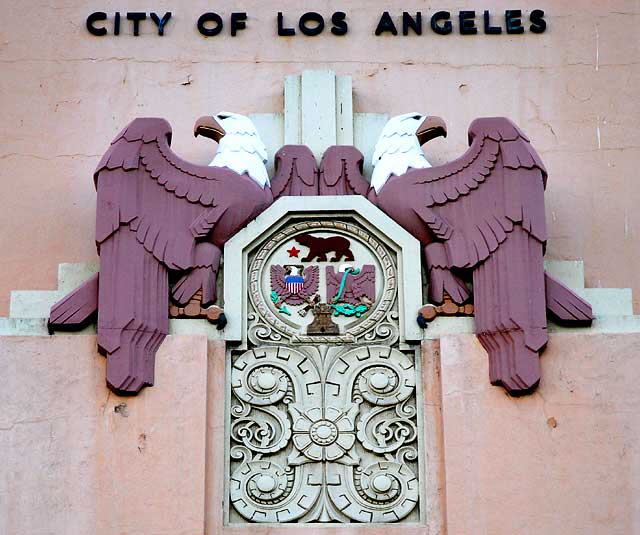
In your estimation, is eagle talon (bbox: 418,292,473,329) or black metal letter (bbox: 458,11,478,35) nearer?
eagle talon (bbox: 418,292,473,329)

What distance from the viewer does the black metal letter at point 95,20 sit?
466 inches

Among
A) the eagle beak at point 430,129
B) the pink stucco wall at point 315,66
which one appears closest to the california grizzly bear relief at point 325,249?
the eagle beak at point 430,129

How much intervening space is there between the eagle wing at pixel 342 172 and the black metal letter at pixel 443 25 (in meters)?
1.36

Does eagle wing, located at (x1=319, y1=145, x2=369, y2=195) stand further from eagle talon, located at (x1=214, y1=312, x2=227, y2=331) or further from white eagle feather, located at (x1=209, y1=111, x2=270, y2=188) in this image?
eagle talon, located at (x1=214, y1=312, x2=227, y2=331)

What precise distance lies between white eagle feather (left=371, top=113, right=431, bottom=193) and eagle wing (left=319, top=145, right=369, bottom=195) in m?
0.10

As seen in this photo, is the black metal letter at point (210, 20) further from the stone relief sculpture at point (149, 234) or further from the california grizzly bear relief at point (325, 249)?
the california grizzly bear relief at point (325, 249)

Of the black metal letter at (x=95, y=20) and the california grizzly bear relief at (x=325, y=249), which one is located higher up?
the black metal letter at (x=95, y=20)

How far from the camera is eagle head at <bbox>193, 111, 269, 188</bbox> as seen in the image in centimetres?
1070

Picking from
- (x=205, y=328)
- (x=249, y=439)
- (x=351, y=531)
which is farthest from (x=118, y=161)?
(x=351, y=531)

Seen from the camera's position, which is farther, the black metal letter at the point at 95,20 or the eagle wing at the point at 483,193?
the black metal letter at the point at 95,20

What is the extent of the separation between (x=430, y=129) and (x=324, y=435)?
7.28 ft

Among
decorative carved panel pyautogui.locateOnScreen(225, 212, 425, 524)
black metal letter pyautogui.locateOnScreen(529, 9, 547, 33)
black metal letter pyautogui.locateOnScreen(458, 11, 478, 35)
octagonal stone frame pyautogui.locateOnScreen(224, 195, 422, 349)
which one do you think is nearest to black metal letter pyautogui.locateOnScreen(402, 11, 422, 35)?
black metal letter pyautogui.locateOnScreen(458, 11, 478, 35)

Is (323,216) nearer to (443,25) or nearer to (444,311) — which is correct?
(444,311)

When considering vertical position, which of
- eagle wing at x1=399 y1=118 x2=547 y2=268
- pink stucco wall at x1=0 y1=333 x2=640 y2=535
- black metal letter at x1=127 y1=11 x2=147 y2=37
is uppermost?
black metal letter at x1=127 y1=11 x2=147 y2=37
